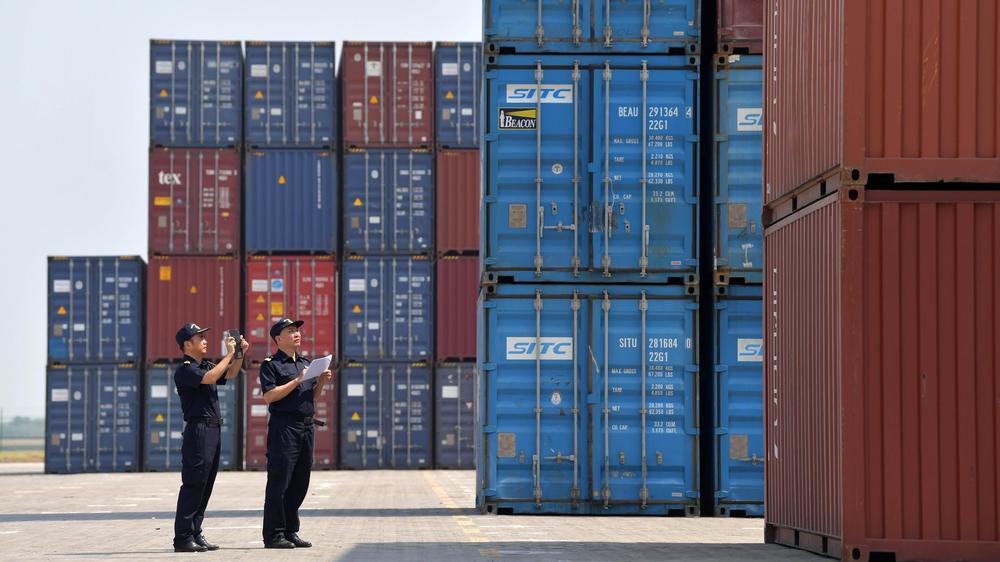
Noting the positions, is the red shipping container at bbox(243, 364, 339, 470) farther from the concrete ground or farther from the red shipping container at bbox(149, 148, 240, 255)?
the concrete ground

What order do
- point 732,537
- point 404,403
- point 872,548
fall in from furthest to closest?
point 404,403
point 732,537
point 872,548

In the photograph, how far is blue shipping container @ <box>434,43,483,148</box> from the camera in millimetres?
38312

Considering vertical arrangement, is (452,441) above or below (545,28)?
below

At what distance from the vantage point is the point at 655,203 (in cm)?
1988

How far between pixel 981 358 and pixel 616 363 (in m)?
7.54

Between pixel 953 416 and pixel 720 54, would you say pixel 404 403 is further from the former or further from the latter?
pixel 953 416

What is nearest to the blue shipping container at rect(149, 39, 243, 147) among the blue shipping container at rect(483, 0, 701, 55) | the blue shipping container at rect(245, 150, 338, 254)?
the blue shipping container at rect(245, 150, 338, 254)

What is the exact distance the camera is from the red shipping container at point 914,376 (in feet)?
40.1

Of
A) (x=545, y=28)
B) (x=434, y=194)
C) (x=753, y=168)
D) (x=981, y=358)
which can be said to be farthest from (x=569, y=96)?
(x=434, y=194)

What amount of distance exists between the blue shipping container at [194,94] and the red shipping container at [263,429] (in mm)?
5218

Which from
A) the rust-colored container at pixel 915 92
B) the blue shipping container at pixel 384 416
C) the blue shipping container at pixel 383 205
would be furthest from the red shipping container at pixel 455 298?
the rust-colored container at pixel 915 92

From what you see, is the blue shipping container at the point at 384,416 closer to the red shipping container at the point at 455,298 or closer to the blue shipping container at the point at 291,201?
the red shipping container at the point at 455,298

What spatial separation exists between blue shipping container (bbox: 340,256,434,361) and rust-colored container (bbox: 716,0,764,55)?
17952mm

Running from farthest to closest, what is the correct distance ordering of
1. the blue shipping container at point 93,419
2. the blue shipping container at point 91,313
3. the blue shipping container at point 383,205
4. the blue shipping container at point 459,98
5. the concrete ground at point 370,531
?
the blue shipping container at point 459,98
the blue shipping container at point 91,313
the blue shipping container at point 93,419
the blue shipping container at point 383,205
the concrete ground at point 370,531
